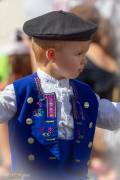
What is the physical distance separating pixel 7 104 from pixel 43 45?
23 centimetres

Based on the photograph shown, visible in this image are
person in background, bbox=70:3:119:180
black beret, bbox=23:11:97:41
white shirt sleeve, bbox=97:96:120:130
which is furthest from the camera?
person in background, bbox=70:3:119:180

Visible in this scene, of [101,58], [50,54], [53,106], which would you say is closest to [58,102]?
[53,106]

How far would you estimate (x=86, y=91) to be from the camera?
6.61 ft

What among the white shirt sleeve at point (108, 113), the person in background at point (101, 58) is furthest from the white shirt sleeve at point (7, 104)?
the person in background at point (101, 58)

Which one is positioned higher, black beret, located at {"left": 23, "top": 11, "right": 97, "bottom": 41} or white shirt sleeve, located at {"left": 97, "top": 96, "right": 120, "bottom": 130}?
black beret, located at {"left": 23, "top": 11, "right": 97, "bottom": 41}

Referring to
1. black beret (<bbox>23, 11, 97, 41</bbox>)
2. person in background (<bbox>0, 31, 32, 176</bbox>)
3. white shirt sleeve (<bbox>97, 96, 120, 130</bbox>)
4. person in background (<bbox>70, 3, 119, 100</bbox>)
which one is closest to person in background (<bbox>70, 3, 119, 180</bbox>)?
person in background (<bbox>70, 3, 119, 100</bbox>)

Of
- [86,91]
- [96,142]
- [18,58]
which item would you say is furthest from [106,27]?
[86,91]

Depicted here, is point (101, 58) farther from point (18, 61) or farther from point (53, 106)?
point (53, 106)

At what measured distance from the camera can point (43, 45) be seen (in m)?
1.94

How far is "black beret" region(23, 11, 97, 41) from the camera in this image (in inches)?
74.7

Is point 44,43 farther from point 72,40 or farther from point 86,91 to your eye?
point 86,91

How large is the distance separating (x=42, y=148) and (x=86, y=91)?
247mm

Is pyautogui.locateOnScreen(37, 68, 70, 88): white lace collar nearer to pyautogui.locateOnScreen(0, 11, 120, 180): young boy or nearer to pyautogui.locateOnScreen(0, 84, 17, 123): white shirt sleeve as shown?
pyautogui.locateOnScreen(0, 11, 120, 180): young boy

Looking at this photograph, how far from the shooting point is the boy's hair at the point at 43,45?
1.93 m
